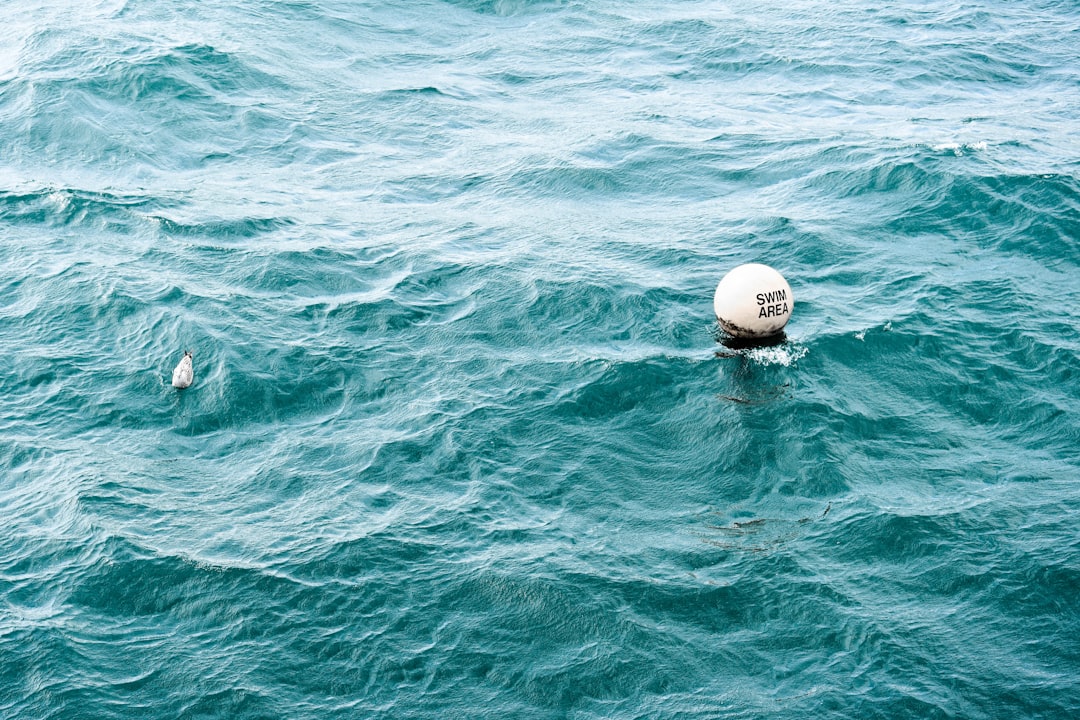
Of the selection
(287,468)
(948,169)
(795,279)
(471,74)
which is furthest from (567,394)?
(471,74)

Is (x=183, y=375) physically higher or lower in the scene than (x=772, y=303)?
lower

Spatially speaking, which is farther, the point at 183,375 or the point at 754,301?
the point at 183,375

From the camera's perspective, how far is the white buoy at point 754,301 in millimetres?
21828

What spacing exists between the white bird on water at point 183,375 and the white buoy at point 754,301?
11325mm

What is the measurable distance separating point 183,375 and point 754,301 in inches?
475

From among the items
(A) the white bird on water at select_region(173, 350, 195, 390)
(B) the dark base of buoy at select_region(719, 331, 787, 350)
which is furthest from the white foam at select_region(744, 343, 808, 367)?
(A) the white bird on water at select_region(173, 350, 195, 390)

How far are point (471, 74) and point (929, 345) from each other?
927 inches

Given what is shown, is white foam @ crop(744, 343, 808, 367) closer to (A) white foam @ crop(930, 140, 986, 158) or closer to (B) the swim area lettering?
(B) the swim area lettering

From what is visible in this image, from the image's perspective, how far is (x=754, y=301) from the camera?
71.7 ft

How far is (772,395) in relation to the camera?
72.1 ft

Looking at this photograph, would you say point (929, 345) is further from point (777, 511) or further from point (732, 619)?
point (732, 619)

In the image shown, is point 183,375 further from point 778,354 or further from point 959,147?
point 959,147

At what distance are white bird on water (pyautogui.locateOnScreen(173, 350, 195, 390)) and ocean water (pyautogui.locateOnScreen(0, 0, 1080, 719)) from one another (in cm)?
39

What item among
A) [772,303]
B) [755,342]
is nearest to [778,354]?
[755,342]
